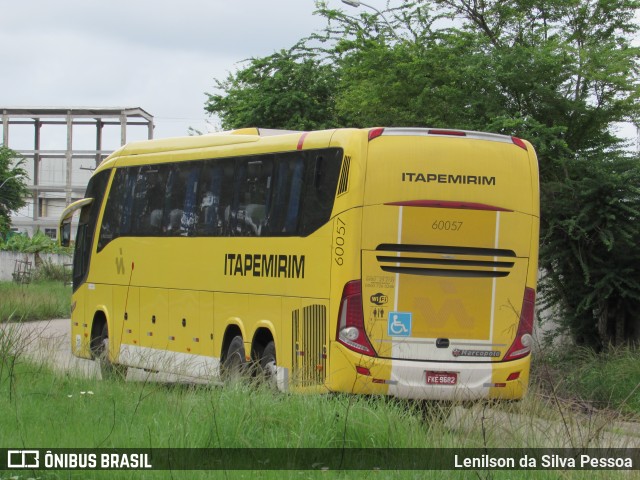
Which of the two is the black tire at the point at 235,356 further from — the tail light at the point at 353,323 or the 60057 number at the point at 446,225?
the 60057 number at the point at 446,225

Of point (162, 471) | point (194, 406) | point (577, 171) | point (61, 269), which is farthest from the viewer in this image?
point (61, 269)

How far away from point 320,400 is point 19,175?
2532 inches

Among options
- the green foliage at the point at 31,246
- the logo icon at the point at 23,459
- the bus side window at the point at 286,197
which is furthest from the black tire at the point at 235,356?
the green foliage at the point at 31,246

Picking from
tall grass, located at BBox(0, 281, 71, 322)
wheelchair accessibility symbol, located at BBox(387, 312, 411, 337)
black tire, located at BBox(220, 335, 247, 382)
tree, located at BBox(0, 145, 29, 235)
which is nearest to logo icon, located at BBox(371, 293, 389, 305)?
wheelchair accessibility symbol, located at BBox(387, 312, 411, 337)

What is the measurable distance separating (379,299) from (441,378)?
43.7 inches

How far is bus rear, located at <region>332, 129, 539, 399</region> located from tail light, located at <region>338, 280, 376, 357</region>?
0.4 inches

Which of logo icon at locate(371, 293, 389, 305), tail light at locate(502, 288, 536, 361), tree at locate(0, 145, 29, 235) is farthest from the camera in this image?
tree at locate(0, 145, 29, 235)

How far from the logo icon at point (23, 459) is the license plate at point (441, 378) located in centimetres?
493

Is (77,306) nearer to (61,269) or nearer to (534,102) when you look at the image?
(534,102)

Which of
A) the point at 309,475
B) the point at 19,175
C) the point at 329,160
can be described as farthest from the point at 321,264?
the point at 19,175

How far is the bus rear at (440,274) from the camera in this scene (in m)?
11.9

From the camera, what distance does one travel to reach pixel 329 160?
41.7 ft

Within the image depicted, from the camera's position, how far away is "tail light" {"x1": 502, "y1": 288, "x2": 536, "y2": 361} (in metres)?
12.4

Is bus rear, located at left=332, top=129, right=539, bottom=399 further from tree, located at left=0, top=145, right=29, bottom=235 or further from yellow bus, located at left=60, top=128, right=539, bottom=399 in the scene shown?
tree, located at left=0, top=145, right=29, bottom=235
